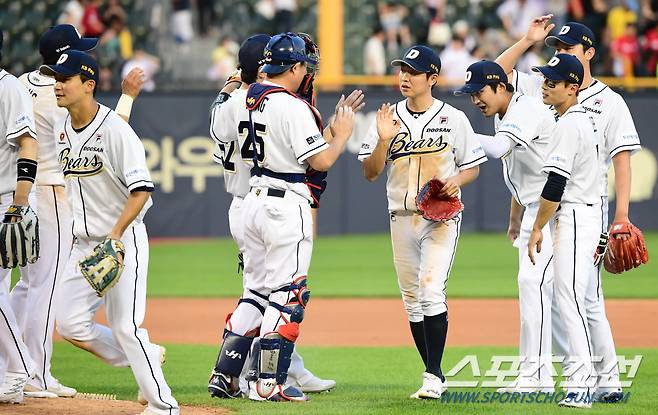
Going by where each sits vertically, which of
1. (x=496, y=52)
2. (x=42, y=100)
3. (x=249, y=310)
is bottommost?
(x=249, y=310)

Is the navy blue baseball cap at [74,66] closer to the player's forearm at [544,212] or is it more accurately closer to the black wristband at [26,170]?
the black wristband at [26,170]

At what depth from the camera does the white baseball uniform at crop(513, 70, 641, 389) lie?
6812mm

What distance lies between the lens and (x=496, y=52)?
2041cm

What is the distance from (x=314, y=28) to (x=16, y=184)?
14.3 metres

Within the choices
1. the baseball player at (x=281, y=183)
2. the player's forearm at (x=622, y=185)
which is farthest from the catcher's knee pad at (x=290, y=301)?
the player's forearm at (x=622, y=185)

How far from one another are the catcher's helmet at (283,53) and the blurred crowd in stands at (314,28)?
40.6 feet

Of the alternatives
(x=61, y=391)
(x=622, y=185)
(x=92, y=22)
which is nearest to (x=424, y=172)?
(x=622, y=185)

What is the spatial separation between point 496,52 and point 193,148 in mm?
6015

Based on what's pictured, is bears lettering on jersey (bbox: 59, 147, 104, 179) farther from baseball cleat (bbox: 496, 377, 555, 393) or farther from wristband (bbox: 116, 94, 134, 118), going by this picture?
baseball cleat (bbox: 496, 377, 555, 393)

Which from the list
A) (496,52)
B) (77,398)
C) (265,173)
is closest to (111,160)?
(265,173)

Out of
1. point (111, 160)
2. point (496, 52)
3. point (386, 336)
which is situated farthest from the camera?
point (496, 52)

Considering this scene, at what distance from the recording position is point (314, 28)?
67.2 feet

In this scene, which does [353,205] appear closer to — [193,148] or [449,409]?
[193,148]

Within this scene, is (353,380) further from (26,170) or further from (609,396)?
(26,170)
